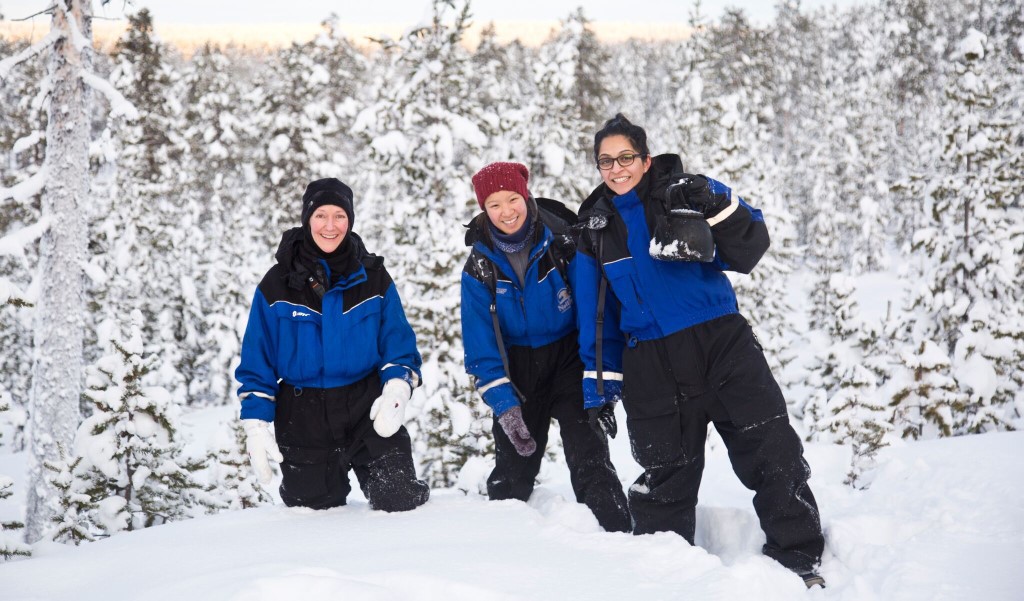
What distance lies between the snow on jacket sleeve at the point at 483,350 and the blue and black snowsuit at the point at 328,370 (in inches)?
16.6

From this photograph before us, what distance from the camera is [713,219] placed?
3559mm

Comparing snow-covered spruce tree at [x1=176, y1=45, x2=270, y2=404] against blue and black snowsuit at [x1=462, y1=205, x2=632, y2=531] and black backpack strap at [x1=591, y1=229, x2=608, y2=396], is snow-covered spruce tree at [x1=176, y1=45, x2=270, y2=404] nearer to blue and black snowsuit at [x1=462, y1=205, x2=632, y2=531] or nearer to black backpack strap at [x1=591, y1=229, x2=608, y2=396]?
blue and black snowsuit at [x1=462, y1=205, x2=632, y2=531]

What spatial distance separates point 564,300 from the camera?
4.33 meters

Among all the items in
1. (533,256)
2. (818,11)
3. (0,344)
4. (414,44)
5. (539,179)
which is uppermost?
(818,11)

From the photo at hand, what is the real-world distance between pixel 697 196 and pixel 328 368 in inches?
105

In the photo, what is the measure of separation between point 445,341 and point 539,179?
637 cm

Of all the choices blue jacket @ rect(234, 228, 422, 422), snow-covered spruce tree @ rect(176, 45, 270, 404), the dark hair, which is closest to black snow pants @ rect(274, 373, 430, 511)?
blue jacket @ rect(234, 228, 422, 422)

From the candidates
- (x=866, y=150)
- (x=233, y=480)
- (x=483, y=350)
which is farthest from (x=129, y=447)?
(x=866, y=150)

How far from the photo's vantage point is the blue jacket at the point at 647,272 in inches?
142

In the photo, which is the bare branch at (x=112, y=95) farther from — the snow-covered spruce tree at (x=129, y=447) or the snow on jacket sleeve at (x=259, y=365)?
the snow on jacket sleeve at (x=259, y=365)

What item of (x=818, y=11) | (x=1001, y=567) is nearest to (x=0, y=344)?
(x=1001, y=567)

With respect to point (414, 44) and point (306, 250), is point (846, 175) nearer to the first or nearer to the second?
point (414, 44)

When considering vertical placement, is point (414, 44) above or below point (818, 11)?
below

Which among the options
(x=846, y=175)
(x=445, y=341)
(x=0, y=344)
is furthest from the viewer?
(x=846, y=175)
